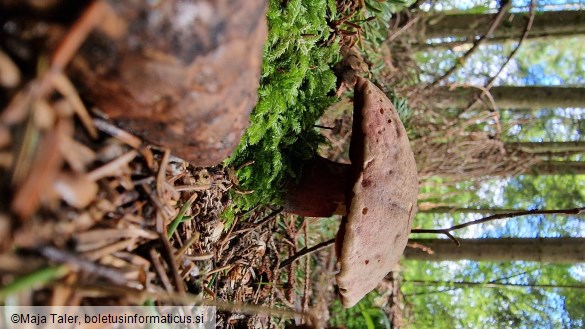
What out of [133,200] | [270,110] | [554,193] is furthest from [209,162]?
[554,193]

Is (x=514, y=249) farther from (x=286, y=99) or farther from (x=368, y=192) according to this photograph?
(x=286, y=99)

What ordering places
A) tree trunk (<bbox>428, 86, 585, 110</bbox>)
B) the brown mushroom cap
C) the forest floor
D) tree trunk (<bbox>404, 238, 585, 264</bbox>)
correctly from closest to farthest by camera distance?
the forest floor < the brown mushroom cap < tree trunk (<bbox>404, 238, 585, 264</bbox>) < tree trunk (<bbox>428, 86, 585, 110</bbox>)

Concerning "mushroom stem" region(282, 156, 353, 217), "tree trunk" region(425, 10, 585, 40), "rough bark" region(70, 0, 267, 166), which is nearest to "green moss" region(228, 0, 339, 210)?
"mushroom stem" region(282, 156, 353, 217)

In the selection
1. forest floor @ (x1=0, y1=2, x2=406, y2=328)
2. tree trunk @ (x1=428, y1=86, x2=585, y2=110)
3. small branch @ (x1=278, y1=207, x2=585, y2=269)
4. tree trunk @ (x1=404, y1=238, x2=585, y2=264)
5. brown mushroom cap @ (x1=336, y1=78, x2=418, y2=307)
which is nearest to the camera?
forest floor @ (x1=0, y1=2, x2=406, y2=328)

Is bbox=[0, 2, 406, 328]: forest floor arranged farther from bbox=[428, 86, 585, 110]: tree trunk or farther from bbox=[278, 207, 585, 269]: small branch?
bbox=[428, 86, 585, 110]: tree trunk

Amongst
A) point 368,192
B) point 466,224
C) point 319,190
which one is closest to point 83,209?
point 368,192

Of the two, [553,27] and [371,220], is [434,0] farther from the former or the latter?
[371,220]
